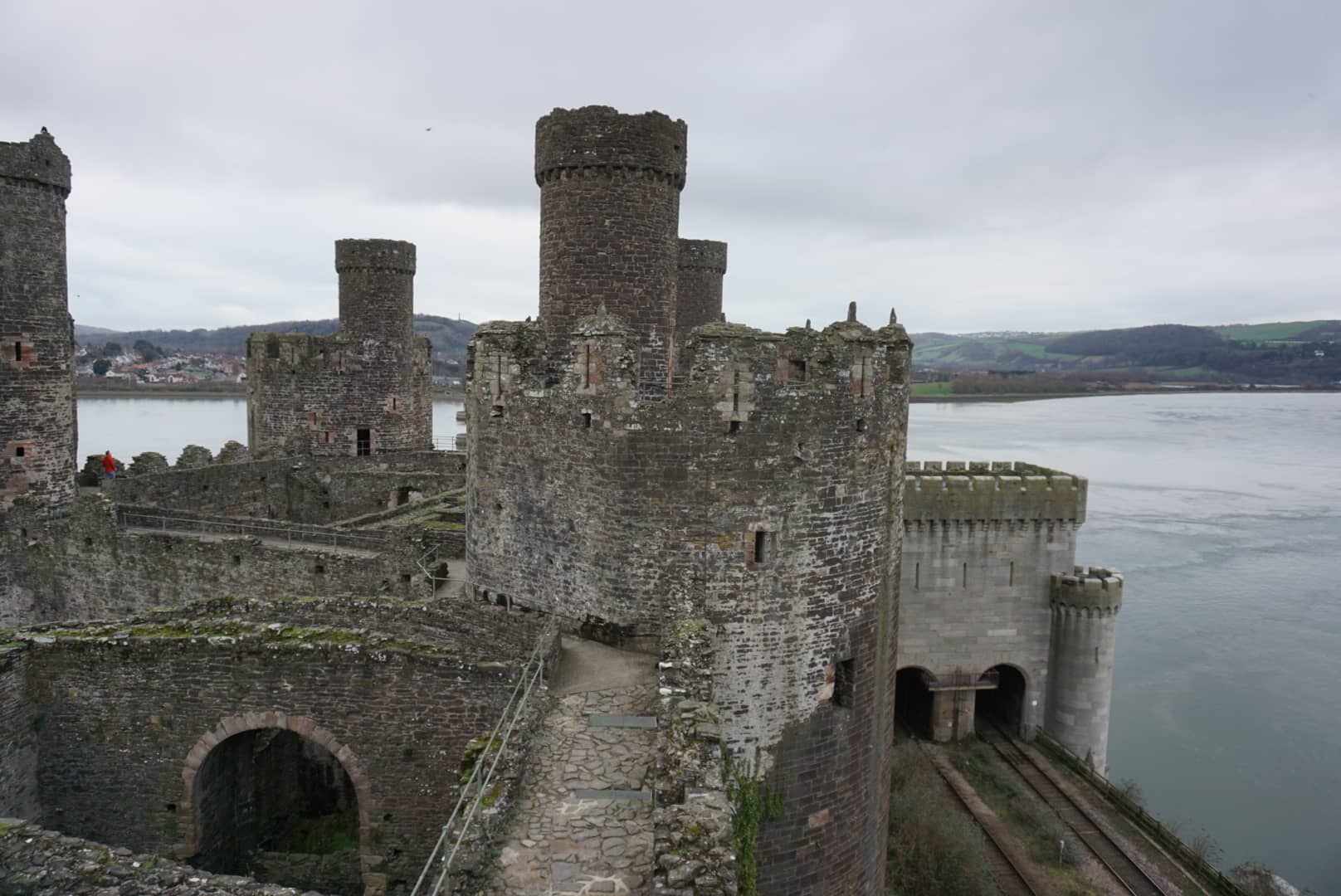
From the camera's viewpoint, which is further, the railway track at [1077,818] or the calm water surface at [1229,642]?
the calm water surface at [1229,642]

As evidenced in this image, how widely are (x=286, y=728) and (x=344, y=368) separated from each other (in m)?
16.0

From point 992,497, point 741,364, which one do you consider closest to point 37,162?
point 741,364

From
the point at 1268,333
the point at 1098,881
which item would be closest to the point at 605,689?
the point at 1098,881

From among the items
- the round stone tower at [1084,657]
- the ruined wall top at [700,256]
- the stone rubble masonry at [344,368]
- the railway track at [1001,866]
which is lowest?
the railway track at [1001,866]

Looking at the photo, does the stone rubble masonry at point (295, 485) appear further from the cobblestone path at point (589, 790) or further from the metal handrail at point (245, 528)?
the cobblestone path at point (589, 790)

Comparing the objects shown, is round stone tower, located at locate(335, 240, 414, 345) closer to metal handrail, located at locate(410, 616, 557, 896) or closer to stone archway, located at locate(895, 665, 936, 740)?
metal handrail, located at locate(410, 616, 557, 896)

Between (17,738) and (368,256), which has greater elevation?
(368,256)

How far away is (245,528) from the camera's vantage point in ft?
58.3

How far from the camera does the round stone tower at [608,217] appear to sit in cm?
1120

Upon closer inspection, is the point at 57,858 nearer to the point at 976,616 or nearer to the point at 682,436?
the point at 682,436

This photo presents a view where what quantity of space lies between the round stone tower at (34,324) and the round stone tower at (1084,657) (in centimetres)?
2147

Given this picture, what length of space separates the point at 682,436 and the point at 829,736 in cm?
402

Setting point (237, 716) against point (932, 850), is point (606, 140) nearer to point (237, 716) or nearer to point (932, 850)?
point (237, 716)

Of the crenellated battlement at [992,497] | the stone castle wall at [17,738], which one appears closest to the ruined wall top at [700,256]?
the crenellated battlement at [992,497]
